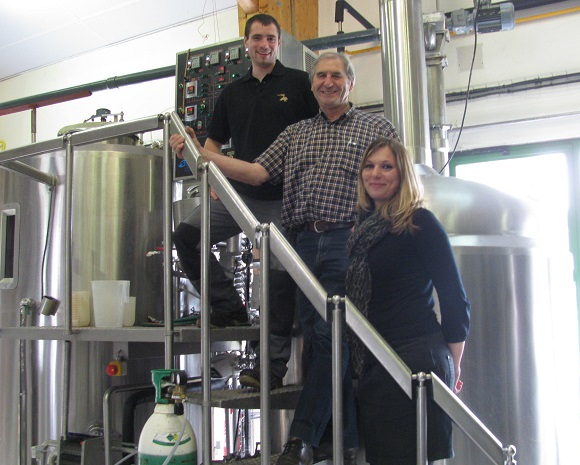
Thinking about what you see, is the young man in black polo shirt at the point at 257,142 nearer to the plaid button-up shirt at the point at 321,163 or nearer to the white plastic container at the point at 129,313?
the plaid button-up shirt at the point at 321,163

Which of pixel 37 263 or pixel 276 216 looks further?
pixel 37 263

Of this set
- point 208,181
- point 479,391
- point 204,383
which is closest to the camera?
point 204,383

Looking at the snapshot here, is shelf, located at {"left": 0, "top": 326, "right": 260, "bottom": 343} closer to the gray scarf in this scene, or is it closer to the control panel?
the gray scarf

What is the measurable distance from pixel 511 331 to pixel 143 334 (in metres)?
1.44

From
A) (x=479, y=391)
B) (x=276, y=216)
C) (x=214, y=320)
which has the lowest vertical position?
(x=479, y=391)

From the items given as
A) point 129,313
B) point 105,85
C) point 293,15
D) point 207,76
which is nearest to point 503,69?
point 293,15

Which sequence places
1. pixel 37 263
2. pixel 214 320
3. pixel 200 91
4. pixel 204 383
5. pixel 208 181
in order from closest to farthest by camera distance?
pixel 204 383
pixel 208 181
pixel 214 320
pixel 37 263
pixel 200 91

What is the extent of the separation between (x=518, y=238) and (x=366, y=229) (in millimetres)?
1146

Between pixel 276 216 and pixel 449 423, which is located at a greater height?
pixel 276 216

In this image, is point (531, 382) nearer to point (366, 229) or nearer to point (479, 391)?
point (479, 391)

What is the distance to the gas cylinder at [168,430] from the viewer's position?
69.1 inches

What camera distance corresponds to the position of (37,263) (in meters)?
2.91

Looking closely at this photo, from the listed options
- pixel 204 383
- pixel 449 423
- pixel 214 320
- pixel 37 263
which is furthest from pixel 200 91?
pixel 449 423

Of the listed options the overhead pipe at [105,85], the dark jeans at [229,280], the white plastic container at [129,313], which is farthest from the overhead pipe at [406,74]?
the overhead pipe at [105,85]
